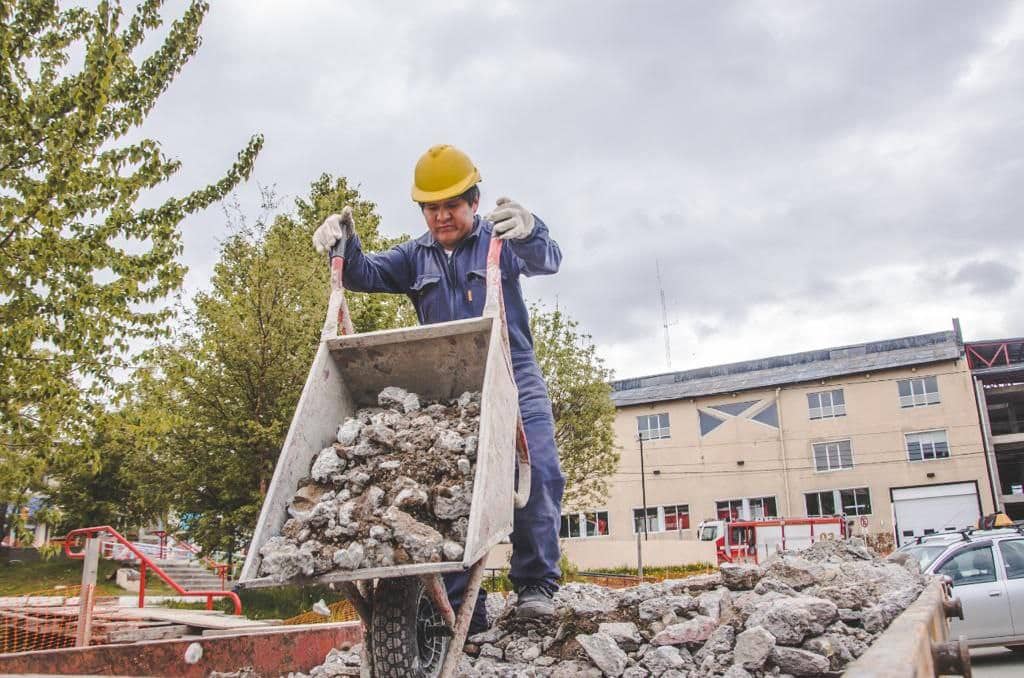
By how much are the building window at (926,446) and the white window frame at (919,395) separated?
4.37 feet

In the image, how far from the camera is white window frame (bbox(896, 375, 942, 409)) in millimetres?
32875

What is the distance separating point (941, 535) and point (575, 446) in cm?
1262

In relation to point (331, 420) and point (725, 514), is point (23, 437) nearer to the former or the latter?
point (331, 420)

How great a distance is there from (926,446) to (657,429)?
39.7ft

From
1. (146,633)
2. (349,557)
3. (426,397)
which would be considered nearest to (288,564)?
(349,557)

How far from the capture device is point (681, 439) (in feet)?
122

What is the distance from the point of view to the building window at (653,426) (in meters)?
38.1

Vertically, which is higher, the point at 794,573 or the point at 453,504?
the point at 453,504

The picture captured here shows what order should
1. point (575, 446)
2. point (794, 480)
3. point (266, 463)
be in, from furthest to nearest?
point (794, 480)
point (575, 446)
point (266, 463)

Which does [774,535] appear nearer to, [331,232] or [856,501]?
[856,501]

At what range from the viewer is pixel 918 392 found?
33.3m

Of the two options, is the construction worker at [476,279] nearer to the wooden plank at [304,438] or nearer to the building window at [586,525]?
the wooden plank at [304,438]

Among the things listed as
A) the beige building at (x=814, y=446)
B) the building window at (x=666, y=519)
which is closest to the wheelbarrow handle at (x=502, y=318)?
the beige building at (x=814, y=446)

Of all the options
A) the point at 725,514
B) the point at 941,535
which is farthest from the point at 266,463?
the point at 725,514
